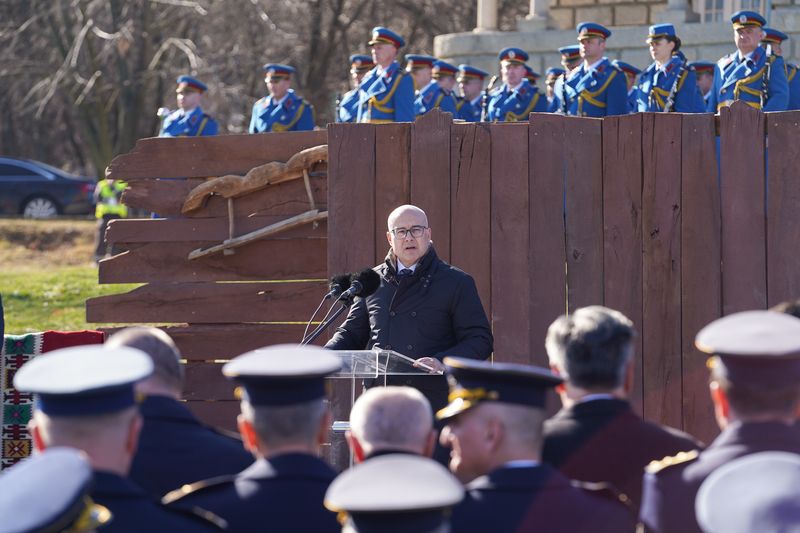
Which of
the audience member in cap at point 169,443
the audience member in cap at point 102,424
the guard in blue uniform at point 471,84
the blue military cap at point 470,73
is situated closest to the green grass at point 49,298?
the guard in blue uniform at point 471,84

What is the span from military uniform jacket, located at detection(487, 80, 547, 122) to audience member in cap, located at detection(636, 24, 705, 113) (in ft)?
4.27

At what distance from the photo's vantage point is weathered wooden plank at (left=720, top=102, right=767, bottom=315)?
7.81m

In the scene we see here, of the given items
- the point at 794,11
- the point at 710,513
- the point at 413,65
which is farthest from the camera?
the point at 794,11

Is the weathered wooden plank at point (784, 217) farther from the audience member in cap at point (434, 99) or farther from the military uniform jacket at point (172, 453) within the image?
the audience member in cap at point (434, 99)

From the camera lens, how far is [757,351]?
353 cm

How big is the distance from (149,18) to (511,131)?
24.1 meters

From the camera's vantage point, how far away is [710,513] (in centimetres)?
301

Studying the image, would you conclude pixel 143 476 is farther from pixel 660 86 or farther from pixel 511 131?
pixel 660 86

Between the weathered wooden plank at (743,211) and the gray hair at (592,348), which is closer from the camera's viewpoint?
the gray hair at (592,348)

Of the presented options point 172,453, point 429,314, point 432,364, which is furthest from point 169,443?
point 429,314

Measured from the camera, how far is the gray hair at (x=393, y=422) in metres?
3.59

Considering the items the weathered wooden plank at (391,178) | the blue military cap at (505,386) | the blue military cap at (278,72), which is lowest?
the blue military cap at (505,386)

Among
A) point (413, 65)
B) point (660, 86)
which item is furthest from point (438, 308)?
point (413, 65)

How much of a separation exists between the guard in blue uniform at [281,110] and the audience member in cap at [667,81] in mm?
4270
